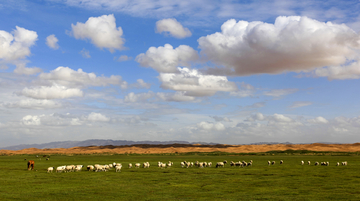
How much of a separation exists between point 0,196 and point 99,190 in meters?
6.87

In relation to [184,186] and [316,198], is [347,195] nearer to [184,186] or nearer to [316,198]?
[316,198]

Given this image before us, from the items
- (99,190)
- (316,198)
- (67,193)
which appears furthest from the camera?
(99,190)

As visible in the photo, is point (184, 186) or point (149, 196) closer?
point (149, 196)

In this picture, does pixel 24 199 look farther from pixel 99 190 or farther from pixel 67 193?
pixel 99 190

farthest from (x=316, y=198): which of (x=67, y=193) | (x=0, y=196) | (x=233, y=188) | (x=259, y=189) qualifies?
(x=0, y=196)

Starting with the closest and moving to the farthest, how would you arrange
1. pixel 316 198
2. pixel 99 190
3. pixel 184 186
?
pixel 316 198, pixel 99 190, pixel 184 186

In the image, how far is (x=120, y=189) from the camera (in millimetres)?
24094

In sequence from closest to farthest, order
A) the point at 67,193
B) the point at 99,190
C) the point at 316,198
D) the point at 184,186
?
the point at 316,198
the point at 67,193
the point at 99,190
the point at 184,186

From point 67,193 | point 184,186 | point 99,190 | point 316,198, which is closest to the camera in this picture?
point 316,198

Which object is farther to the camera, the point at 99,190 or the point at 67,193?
the point at 99,190

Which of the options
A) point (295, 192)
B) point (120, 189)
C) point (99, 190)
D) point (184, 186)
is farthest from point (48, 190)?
point (295, 192)

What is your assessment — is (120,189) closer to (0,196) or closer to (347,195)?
(0,196)

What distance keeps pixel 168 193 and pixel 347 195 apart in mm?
12766

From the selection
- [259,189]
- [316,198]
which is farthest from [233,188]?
[316,198]
